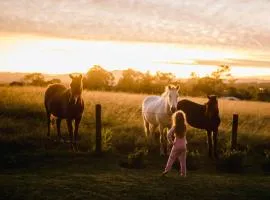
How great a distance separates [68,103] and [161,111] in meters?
3.35

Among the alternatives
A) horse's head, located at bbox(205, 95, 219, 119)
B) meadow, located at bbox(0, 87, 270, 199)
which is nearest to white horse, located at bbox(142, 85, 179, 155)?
meadow, located at bbox(0, 87, 270, 199)

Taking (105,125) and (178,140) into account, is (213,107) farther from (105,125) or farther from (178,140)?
(105,125)

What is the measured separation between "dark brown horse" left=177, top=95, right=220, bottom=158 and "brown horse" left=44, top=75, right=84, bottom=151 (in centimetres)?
423

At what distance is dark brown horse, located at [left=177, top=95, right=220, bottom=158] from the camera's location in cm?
1452

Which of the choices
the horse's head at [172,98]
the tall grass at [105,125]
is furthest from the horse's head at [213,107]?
the tall grass at [105,125]

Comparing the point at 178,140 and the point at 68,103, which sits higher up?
the point at 68,103

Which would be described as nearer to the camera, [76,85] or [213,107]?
[76,85]

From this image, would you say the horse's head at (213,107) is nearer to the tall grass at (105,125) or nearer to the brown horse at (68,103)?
the tall grass at (105,125)

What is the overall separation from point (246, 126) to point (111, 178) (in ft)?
41.7

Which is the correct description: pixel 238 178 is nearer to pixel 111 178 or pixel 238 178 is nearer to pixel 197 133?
pixel 111 178

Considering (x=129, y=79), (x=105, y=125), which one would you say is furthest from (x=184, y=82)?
(x=105, y=125)

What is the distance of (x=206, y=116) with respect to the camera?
14875 millimetres

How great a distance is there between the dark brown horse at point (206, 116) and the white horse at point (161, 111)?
1.31m

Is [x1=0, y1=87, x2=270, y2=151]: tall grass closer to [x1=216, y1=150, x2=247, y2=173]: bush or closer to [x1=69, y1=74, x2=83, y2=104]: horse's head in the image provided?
[x1=69, y1=74, x2=83, y2=104]: horse's head
